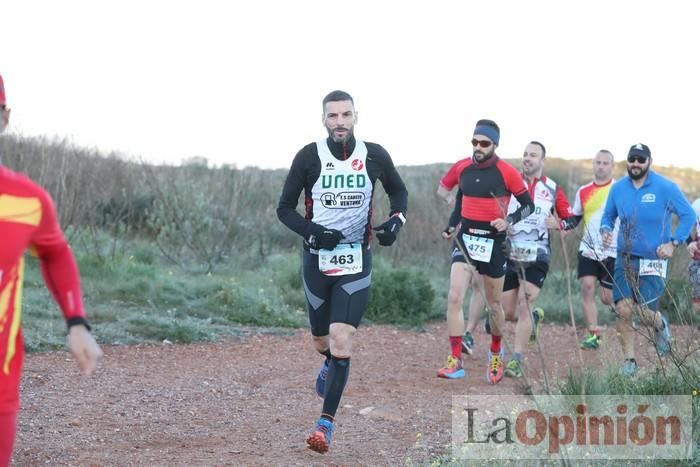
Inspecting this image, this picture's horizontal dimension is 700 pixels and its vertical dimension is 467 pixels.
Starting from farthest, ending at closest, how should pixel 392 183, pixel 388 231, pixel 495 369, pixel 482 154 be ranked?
1. pixel 495 369
2. pixel 482 154
3. pixel 392 183
4. pixel 388 231

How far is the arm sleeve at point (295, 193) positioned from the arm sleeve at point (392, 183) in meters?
0.53

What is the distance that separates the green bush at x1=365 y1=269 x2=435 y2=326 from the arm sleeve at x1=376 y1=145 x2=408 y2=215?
588 cm

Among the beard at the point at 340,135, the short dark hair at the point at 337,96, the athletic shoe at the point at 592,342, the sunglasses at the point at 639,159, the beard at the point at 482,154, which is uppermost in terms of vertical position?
the short dark hair at the point at 337,96

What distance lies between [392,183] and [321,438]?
1.86 meters

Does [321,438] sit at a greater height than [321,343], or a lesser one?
lesser

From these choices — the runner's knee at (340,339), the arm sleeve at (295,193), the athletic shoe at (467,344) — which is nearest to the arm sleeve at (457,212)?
the athletic shoe at (467,344)

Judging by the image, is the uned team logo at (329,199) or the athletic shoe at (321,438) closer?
the athletic shoe at (321,438)

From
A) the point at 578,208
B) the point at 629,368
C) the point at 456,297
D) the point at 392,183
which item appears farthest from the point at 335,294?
the point at 578,208

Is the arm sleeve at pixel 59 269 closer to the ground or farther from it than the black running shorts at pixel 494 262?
farther from it

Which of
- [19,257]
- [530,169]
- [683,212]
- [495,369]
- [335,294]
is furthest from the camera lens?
[530,169]

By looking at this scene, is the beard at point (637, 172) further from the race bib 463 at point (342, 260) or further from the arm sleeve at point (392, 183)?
the race bib 463 at point (342, 260)

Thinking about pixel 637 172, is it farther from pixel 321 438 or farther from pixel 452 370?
pixel 321 438

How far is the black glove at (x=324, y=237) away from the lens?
620cm

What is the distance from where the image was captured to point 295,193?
258 inches
